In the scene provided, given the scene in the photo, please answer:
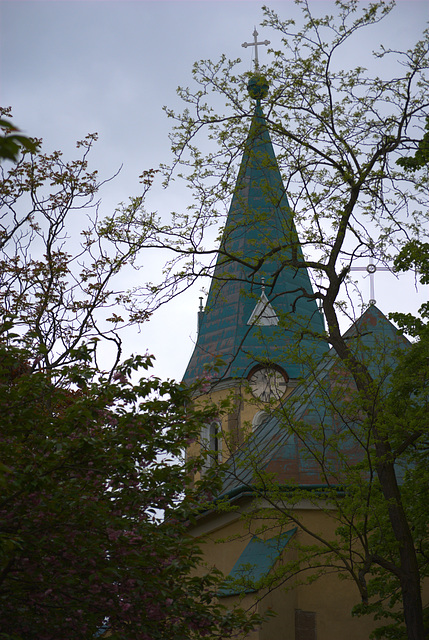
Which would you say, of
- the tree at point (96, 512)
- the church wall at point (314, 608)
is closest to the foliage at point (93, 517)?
the tree at point (96, 512)

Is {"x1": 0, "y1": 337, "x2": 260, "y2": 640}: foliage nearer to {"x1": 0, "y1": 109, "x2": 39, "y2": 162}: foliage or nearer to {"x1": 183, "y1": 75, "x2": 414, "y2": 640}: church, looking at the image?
{"x1": 183, "y1": 75, "x2": 414, "y2": 640}: church

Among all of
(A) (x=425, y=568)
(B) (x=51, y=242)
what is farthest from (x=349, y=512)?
(B) (x=51, y=242)

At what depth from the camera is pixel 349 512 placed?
11273 millimetres

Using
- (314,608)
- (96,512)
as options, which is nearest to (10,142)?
(96,512)

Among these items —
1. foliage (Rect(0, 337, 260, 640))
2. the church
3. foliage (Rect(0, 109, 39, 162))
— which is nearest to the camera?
foliage (Rect(0, 109, 39, 162))

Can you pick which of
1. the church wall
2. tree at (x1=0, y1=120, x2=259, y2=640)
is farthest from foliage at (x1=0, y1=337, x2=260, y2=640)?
the church wall

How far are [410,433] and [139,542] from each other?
484 centimetres

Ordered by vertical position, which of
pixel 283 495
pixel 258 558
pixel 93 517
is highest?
pixel 283 495

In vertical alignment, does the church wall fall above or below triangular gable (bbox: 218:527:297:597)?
below

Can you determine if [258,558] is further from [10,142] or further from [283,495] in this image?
[10,142]

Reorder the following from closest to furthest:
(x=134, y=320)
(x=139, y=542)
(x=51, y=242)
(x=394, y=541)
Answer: (x=139, y=542), (x=394, y=541), (x=134, y=320), (x=51, y=242)

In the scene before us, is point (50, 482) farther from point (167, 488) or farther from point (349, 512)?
point (349, 512)

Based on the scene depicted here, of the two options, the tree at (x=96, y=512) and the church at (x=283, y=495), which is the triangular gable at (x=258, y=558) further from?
the tree at (x=96, y=512)

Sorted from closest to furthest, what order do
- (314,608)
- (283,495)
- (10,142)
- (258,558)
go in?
(10,142) < (283,495) < (314,608) < (258,558)
